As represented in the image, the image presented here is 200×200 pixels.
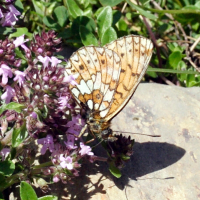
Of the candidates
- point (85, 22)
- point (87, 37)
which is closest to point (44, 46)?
point (87, 37)

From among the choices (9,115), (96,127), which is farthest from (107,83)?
(9,115)

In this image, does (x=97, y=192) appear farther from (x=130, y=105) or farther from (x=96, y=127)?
(x=130, y=105)

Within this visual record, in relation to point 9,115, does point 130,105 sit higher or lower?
lower

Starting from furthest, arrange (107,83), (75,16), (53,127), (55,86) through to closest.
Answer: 1. (75,16)
2. (107,83)
3. (53,127)
4. (55,86)

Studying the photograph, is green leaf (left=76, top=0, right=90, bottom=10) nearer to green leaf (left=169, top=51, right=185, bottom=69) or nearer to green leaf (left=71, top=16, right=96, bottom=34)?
green leaf (left=71, top=16, right=96, bottom=34)

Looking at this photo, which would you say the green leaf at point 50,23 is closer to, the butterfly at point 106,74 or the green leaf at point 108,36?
the green leaf at point 108,36

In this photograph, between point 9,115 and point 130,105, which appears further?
point 130,105

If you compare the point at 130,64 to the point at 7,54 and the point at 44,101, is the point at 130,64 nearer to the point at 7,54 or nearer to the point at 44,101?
the point at 44,101
